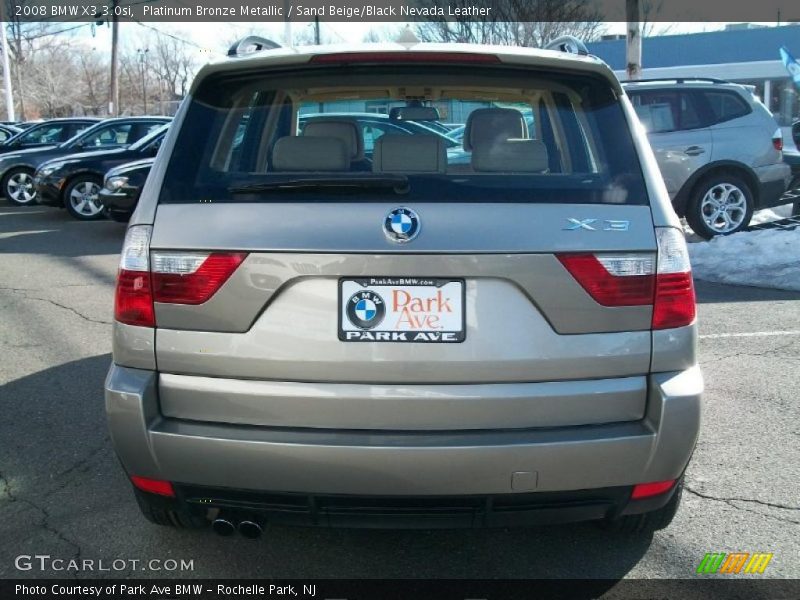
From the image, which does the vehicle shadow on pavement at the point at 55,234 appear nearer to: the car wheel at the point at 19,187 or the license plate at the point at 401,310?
the car wheel at the point at 19,187

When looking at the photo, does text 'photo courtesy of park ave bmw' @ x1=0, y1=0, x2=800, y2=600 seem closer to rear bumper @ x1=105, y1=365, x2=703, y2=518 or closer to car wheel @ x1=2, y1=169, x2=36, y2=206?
rear bumper @ x1=105, y1=365, x2=703, y2=518

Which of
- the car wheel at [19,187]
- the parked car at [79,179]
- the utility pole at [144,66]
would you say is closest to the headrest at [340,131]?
the parked car at [79,179]

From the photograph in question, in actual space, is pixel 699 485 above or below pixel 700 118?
below

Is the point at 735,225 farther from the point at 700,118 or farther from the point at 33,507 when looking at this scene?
the point at 33,507

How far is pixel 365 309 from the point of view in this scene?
2.43m

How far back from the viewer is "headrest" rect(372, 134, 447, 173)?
286cm

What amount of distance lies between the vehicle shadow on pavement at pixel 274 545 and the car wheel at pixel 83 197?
9.92m

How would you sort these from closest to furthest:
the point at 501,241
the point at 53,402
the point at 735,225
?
the point at 501,241
the point at 53,402
the point at 735,225

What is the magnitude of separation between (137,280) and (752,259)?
7.44 meters

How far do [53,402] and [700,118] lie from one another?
8.28m

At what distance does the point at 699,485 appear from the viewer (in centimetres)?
365

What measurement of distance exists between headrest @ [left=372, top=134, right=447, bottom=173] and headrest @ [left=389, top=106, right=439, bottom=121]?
28.8 inches

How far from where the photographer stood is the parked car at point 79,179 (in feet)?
42.0

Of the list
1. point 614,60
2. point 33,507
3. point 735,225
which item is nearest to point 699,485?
point 33,507
